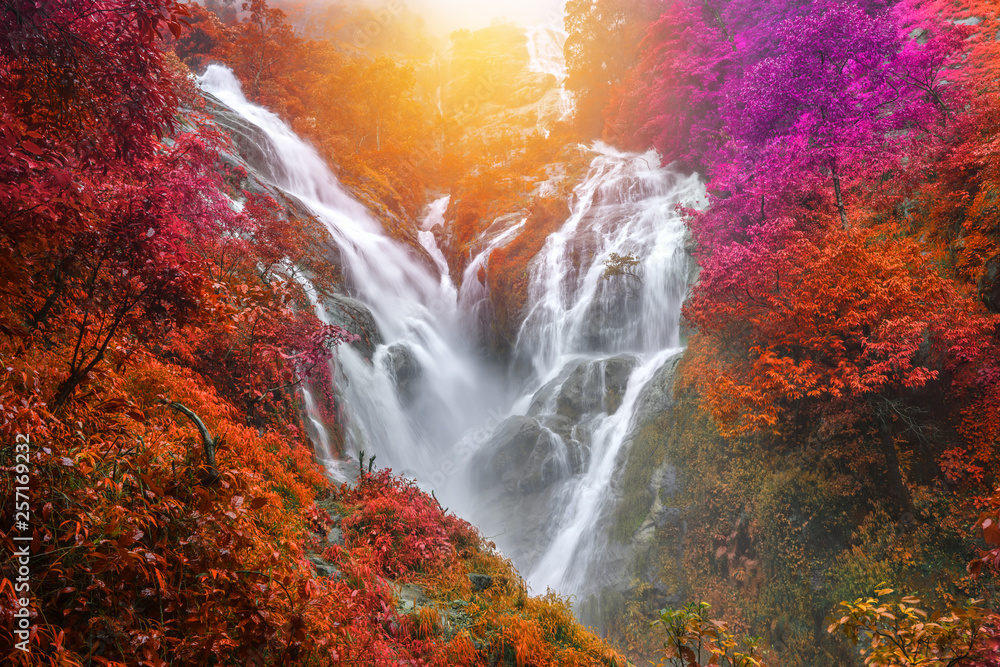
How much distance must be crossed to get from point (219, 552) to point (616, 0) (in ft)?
111

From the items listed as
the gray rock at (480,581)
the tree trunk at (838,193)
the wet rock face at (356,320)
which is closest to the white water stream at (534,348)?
the wet rock face at (356,320)

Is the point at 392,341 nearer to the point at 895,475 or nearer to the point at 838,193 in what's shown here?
the point at 838,193

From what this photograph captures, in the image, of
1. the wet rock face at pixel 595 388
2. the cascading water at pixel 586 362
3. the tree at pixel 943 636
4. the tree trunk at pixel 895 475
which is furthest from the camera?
the wet rock face at pixel 595 388

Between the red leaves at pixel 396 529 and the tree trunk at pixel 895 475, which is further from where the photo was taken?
the tree trunk at pixel 895 475

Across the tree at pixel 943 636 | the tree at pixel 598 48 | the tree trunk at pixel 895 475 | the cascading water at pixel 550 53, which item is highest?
the cascading water at pixel 550 53

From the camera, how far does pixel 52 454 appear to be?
8.38ft

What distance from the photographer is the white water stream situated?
12.8 m

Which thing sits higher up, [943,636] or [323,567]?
Answer: [943,636]

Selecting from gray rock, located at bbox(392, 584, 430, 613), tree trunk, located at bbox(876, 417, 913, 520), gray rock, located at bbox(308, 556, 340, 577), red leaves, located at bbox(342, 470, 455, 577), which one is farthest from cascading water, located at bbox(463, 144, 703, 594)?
gray rock, located at bbox(308, 556, 340, 577)

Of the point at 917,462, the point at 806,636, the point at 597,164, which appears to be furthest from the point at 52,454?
the point at 597,164

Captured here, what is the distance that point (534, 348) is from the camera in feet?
61.8

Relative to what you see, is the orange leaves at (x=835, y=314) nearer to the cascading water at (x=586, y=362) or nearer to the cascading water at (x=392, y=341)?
the cascading water at (x=586, y=362)

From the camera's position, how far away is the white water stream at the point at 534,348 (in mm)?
12797

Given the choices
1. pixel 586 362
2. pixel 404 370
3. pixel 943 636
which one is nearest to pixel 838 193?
pixel 943 636
